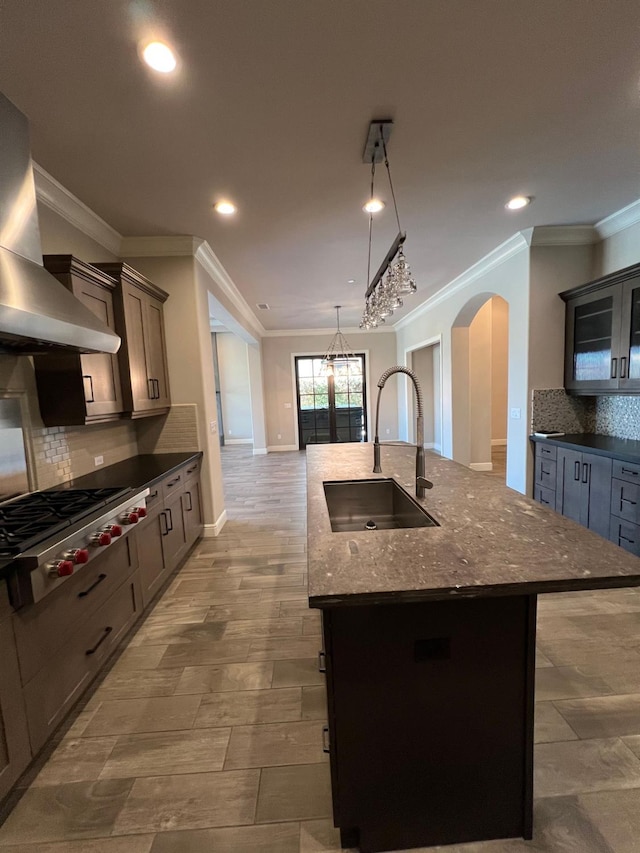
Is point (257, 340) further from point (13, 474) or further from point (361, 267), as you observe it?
point (13, 474)

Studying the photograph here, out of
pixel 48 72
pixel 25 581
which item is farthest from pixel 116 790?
pixel 48 72

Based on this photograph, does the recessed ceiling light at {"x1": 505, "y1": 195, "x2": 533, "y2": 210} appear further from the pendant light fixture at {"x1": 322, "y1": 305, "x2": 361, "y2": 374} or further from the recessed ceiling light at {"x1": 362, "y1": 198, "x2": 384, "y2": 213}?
the pendant light fixture at {"x1": 322, "y1": 305, "x2": 361, "y2": 374}

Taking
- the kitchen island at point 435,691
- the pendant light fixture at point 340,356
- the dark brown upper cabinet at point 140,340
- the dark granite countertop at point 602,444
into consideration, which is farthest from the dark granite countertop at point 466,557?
the pendant light fixture at point 340,356

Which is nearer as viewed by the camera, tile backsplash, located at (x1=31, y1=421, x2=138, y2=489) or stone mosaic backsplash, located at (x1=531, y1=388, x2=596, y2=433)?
tile backsplash, located at (x1=31, y1=421, x2=138, y2=489)

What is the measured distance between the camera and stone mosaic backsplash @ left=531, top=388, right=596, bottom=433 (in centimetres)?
372

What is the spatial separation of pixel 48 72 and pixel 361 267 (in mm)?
3281

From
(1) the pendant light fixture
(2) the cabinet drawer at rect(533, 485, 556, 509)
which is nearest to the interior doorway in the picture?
(1) the pendant light fixture

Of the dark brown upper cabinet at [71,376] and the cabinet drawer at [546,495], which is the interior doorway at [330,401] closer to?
the cabinet drawer at [546,495]

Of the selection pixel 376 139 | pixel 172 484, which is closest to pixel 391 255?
pixel 376 139

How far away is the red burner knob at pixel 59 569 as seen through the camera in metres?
1.42

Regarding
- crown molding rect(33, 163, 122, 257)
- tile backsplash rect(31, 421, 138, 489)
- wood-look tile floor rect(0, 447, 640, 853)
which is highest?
crown molding rect(33, 163, 122, 257)

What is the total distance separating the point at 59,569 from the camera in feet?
4.66

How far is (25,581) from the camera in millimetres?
1308

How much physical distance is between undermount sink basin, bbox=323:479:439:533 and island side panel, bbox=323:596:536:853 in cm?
80
